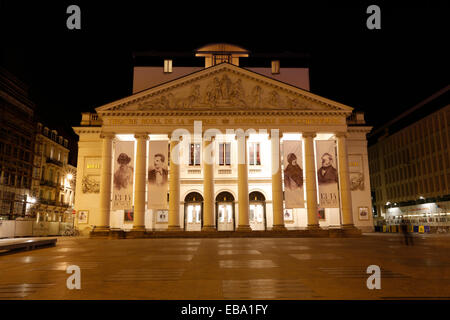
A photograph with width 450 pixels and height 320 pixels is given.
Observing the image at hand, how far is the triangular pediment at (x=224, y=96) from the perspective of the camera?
36.1 meters

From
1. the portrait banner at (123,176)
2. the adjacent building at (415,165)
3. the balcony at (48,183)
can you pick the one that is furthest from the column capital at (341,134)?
the balcony at (48,183)

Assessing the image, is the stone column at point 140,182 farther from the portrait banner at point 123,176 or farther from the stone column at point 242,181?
the stone column at point 242,181

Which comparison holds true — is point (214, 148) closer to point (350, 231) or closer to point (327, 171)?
point (327, 171)

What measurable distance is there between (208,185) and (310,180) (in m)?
10.3

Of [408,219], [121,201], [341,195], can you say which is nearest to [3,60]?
[121,201]

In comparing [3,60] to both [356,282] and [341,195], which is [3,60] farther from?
[356,282]

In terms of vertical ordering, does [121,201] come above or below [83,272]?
above

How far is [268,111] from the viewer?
36.0 metres

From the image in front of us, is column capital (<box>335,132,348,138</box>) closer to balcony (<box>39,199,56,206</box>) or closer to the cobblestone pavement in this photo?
the cobblestone pavement

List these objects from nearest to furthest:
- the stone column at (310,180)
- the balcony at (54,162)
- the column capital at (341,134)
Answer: the stone column at (310,180)
the column capital at (341,134)
the balcony at (54,162)

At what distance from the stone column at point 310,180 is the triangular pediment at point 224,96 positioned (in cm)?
334

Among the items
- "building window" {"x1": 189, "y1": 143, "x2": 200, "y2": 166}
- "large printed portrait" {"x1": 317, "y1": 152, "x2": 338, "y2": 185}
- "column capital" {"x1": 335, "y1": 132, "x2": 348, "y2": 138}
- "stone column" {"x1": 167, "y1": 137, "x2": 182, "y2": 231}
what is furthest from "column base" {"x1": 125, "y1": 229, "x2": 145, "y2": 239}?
"column capital" {"x1": 335, "y1": 132, "x2": 348, "y2": 138}

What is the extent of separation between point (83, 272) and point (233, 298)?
16.6 ft

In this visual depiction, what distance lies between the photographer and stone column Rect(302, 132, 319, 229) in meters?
35.1
